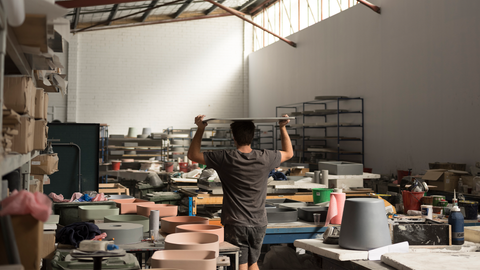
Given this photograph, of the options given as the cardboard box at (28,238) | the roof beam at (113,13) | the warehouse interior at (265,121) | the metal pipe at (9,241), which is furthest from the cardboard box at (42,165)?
the roof beam at (113,13)

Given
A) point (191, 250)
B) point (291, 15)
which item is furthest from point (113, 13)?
point (191, 250)

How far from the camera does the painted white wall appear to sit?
6.05 m

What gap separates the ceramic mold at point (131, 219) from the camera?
2.73m

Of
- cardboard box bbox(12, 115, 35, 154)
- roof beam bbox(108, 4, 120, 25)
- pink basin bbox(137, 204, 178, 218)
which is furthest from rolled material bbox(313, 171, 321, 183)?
roof beam bbox(108, 4, 120, 25)

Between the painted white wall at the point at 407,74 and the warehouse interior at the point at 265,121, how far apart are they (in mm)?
26

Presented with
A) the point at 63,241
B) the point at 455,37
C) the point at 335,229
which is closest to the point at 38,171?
the point at 63,241

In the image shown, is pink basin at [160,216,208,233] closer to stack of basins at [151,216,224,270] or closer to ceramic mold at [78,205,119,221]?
stack of basins at [151,216,224,270]

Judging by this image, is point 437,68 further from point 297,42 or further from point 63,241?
point 63,241

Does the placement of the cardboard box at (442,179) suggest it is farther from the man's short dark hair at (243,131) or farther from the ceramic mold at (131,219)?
the ceramic mold at (131,219)

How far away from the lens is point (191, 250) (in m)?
1.93

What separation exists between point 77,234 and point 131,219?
480mm

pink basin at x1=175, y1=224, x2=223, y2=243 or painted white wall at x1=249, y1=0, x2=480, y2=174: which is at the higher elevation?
painted white wall at x1=249, y1=0, x2=480, y2=174

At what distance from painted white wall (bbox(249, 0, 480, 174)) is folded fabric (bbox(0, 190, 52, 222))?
227 inches

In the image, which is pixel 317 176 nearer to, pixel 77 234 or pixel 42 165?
pixel 42 165
